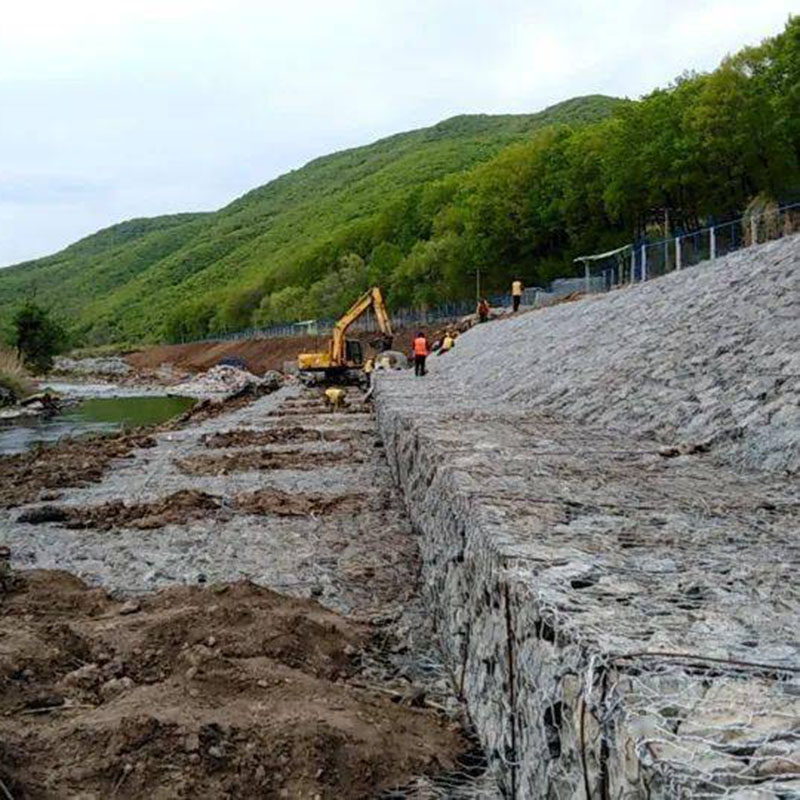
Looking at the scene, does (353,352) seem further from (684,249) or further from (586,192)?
(586,192)

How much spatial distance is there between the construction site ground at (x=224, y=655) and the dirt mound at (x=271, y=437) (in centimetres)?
785

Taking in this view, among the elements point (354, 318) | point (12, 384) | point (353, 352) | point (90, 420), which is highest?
point (354, 318)

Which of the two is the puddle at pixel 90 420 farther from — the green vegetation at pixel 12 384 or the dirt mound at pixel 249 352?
the dirt mound at pixel 249 352

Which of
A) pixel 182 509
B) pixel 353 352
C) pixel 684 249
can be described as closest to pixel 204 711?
pixel 182 509

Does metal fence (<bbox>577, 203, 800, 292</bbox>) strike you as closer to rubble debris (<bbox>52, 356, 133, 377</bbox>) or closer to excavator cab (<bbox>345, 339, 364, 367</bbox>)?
excavator cab (<bbox>345, 339, 364, 367</bbox>)

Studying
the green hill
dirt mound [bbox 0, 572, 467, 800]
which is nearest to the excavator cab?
dirt mound [bbox 0, 572, 467, 800]

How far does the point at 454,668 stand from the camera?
240 inches

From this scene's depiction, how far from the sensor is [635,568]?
4254 mm

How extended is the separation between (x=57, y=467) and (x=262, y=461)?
14.4 ft

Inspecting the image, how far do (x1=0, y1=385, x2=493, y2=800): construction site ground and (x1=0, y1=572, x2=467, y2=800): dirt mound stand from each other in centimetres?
1

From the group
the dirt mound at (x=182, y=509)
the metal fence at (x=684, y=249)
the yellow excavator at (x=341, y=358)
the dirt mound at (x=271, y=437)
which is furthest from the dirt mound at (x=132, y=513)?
the yellow excavator at (x=341, y=358)

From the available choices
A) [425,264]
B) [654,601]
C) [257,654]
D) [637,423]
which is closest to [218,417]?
[637,423]

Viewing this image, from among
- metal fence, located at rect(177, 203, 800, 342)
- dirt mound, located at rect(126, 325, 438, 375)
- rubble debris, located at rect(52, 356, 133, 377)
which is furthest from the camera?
rubble debris, located at rect(52, 356, 133, 377)

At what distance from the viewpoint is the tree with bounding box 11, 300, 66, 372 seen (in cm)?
7606
